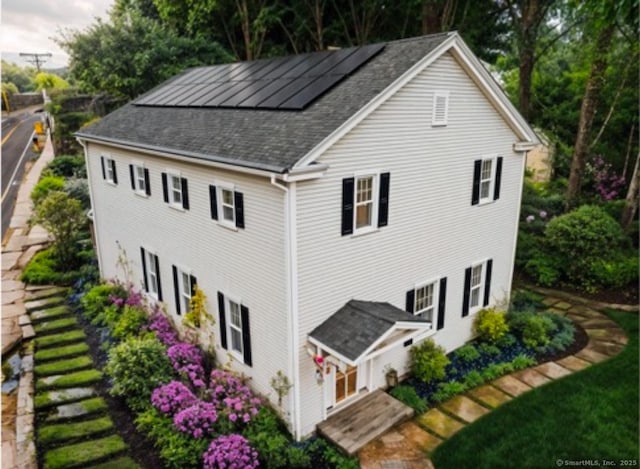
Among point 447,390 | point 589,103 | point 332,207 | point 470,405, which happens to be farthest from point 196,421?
point 589,103

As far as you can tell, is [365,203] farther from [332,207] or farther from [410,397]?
[410,397]

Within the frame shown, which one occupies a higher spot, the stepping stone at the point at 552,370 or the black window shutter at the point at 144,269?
the black window shutter at the point at 144,269

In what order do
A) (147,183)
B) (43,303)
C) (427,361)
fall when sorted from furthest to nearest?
(43,303)
(147,183)
(427,361)

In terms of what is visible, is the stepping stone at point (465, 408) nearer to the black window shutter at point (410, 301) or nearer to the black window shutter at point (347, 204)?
the black window shutter at point (410, 301)

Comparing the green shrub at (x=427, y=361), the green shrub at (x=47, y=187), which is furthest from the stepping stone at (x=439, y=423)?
the green shrub at (x=47, y=187)

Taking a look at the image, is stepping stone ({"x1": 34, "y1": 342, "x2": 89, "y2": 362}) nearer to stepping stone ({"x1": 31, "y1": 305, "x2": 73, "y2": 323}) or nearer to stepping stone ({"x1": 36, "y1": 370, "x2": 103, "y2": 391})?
stepping stone ({"x1": 36, "y1": 370, "x2": 103, "y2": 391})

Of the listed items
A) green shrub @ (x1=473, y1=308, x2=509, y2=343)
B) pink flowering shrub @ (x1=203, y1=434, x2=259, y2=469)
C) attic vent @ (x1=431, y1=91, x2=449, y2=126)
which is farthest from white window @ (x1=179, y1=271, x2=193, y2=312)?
green shrub @ (x1=473, y1=308, x2=509, y2=343)

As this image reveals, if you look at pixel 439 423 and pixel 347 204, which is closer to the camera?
pixel 347 204
